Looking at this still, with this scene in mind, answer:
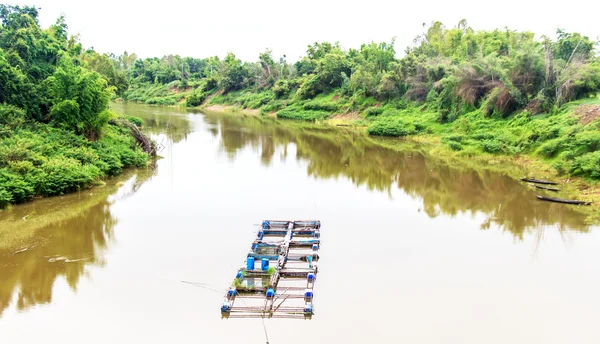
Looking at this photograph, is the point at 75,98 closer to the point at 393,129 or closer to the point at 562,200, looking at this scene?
the point at 562,200

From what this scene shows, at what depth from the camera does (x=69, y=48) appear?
82.8 feet

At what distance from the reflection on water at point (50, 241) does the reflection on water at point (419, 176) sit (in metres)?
8.94

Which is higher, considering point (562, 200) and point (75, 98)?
point (75, 98)

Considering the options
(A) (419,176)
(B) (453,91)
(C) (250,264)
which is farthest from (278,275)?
(B) (453,91)

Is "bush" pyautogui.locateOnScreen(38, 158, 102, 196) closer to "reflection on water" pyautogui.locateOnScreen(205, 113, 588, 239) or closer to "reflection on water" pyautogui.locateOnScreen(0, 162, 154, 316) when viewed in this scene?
"reflection on water" pyautogui.locateOnScreen(0, 162, 154, 316)

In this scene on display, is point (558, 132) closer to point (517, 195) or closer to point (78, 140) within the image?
point (517, 195)

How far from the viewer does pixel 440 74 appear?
3591cm

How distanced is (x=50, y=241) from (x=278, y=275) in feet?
19.2

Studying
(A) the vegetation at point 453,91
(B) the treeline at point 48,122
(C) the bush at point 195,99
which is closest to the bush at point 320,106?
(A) the vegetation at point 453,91

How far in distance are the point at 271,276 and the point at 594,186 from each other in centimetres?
1281

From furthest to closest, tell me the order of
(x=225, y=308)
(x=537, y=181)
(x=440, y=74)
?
(x=440, y=74) < (x=537, y=181) < (x=225, y=308)

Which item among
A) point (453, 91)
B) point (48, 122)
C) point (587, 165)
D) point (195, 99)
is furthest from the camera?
point (195, 99)

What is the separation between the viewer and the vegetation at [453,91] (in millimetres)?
22531

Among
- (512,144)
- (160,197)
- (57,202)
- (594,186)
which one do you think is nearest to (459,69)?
(512,144)
